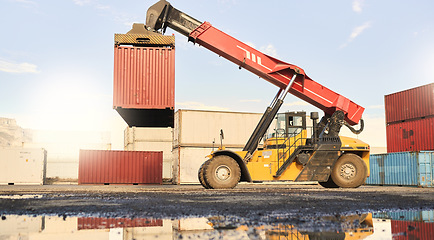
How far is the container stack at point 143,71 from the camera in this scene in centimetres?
1609

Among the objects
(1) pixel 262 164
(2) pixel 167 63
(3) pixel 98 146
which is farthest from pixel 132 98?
(3) pixel 98 146

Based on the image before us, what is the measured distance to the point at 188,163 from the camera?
85.1 ft

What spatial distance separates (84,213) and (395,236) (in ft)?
14.1

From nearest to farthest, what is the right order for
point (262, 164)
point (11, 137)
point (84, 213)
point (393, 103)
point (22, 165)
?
point (84, 213) < point (262, 164) < point (393, 103) < point (22, 165) < point (11, 137)

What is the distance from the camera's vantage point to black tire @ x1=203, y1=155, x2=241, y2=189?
13.6 m

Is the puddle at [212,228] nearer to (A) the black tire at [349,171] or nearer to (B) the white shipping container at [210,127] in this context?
(A) the black tire at [349,171]

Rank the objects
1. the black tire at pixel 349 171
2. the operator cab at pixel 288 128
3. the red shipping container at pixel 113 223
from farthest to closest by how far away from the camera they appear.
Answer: the black tire at pixel 349 171 < the operator cab at pixel 288 128 < the red shipping container at pixel 113 223

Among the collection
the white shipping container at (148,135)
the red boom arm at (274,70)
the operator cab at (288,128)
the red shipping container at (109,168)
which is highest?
the red boom arm at (274,70)

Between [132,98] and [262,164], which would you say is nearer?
[262,164]

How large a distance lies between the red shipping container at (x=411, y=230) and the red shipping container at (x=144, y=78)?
1252 centimetres

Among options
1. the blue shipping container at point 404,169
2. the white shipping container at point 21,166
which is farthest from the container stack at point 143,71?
the white shipping container at point 21,166

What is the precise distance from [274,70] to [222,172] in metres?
4.21

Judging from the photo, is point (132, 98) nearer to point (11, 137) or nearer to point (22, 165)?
point (22, 165)

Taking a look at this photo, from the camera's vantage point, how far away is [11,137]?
12381 cm
